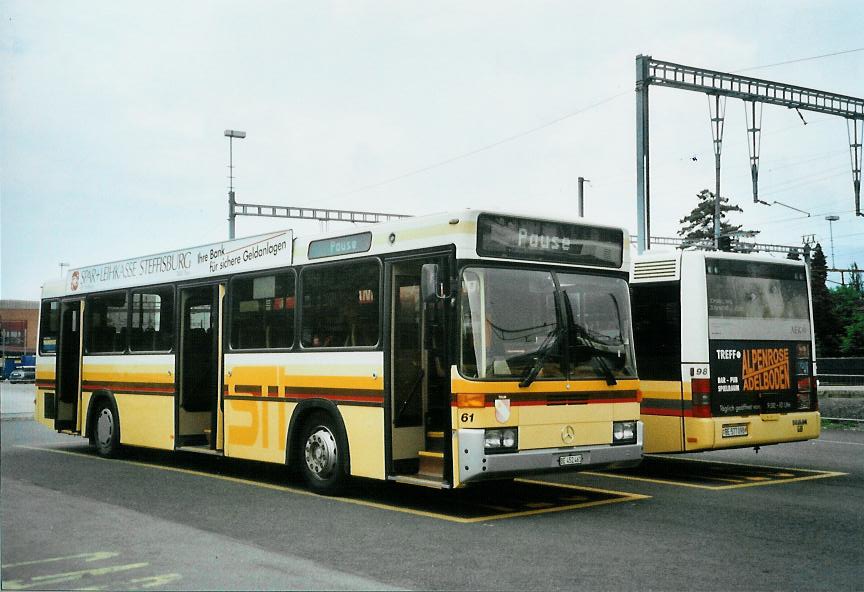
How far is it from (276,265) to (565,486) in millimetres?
4472

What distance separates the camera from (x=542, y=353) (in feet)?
33.1

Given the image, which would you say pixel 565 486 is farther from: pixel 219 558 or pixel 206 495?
pixel 219 558

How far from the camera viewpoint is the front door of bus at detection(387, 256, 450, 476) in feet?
35.2

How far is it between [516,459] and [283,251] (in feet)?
14.6

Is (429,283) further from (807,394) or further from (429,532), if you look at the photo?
(807,394)

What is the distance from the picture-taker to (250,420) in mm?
12852

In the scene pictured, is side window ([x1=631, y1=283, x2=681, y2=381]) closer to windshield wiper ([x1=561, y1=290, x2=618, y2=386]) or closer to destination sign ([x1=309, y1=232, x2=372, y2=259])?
windshield wiper ([x1=561, y1=290, x2=618, y2=386])

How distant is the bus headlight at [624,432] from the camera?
10.7 m

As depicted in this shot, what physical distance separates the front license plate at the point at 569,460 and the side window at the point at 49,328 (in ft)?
35.1

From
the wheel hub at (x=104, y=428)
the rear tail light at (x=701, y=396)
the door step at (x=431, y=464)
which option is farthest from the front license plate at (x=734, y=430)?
the wheel hub at (x=104, y=428)

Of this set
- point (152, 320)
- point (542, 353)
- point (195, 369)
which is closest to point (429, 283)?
point (542, 353)

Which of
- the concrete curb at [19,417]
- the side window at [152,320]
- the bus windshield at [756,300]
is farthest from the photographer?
the concrete curb at [19,417]

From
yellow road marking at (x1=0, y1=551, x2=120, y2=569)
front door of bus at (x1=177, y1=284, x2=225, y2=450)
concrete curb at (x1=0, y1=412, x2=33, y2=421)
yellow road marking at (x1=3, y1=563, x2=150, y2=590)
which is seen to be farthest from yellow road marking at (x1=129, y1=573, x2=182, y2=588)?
concrete curb at (x1=0, y1=412, x2=33, y2=421)

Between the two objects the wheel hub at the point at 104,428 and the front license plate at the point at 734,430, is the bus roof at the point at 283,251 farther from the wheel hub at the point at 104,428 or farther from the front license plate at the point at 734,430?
the front license plate at the point at 734,430
